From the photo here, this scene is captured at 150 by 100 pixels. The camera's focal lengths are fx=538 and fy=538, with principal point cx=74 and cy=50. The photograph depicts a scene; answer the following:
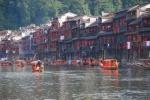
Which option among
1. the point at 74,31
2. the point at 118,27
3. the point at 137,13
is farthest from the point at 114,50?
the point at 74,31

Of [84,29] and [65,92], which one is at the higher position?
[84,29]

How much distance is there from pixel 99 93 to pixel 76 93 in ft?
7.33

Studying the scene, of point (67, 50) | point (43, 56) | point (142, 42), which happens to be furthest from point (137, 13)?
point (43, 56)

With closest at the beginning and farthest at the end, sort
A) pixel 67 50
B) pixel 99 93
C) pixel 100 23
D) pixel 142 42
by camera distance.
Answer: pixel 99 93
pixel 142 42
pixel 100 23
pixel 67 50

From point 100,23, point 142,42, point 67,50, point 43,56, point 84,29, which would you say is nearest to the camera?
point 142,42

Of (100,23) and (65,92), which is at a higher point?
(100,23)

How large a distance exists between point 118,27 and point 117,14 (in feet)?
14.1

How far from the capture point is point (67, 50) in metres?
176

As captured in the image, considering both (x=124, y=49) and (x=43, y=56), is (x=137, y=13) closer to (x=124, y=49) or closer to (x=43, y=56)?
(x=124, y=49)

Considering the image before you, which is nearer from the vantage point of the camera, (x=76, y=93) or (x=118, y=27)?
(x=76, y=93)

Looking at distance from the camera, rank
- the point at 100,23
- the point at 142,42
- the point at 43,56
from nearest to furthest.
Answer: the point at 142,42 → the point at 100,23 → the point at 43,56

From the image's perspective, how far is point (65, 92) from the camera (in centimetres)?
5300

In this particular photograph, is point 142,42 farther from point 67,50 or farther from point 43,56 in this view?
point 43,56

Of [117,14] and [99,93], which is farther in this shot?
[117,14]
